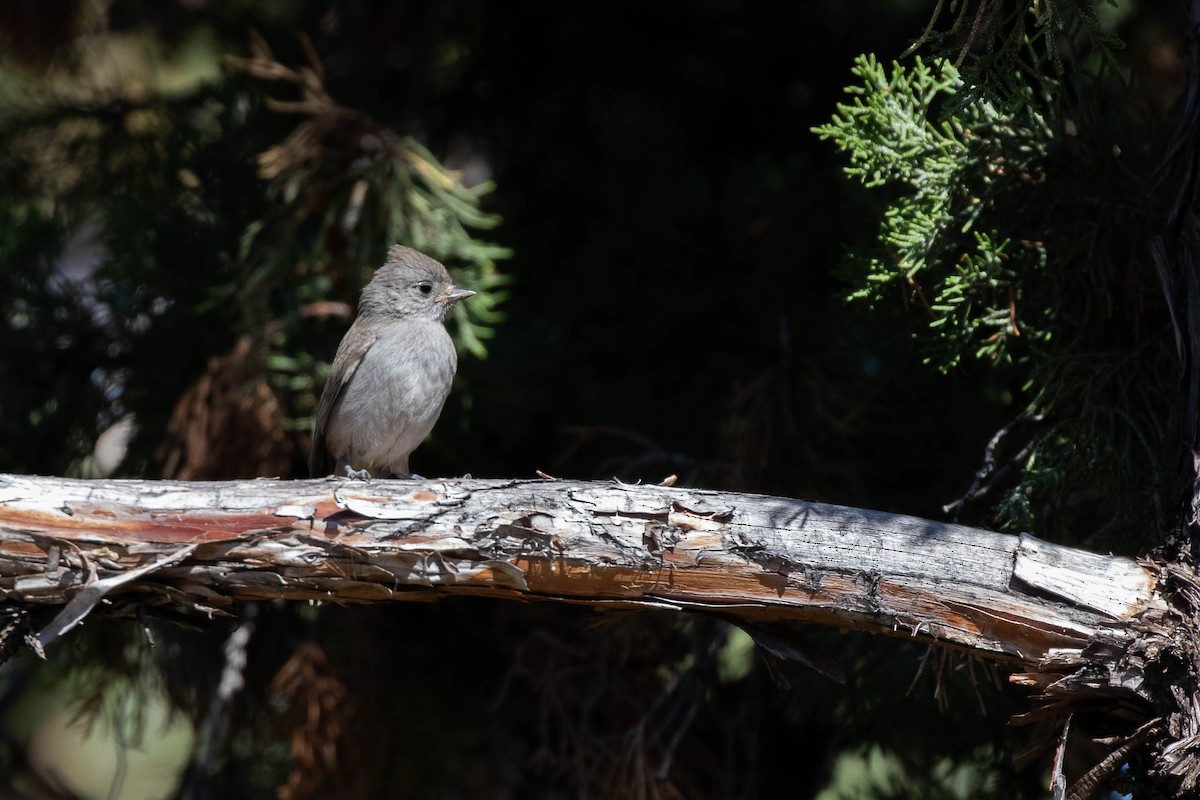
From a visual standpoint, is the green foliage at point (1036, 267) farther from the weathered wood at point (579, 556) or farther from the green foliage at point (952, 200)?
the weathered wood at point (579, 556)

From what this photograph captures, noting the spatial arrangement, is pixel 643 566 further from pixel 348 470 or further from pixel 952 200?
pixel 348 470

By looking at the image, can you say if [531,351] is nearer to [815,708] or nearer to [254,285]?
[254,285]

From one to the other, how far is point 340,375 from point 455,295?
552mm

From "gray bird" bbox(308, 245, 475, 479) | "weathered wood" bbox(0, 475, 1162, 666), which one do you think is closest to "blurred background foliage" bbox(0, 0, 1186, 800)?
"gray bird" bbox(308, 245, 475, 479)

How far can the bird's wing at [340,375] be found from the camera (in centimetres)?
439

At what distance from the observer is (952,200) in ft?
11.5

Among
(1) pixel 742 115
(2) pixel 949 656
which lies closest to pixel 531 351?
(1) pixel 742 115

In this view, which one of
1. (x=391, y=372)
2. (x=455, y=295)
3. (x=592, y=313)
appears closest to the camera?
(x=391, y=372)

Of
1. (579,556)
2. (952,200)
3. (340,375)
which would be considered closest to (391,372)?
(340,375)

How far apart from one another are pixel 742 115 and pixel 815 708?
9.90 feet

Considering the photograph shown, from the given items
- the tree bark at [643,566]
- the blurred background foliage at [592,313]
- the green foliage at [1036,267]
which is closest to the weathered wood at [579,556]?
the tree bark at [643,566]

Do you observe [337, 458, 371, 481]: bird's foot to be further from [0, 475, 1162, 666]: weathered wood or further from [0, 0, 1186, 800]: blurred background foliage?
[0, 475, 1162, 666]: weathered wood

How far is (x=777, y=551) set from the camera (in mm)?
2838

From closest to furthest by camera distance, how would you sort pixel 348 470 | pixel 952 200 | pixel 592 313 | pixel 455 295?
1. pixel 952 200
2. pixel 455 295
3. pixel 348 470
4. pixel 592 313
